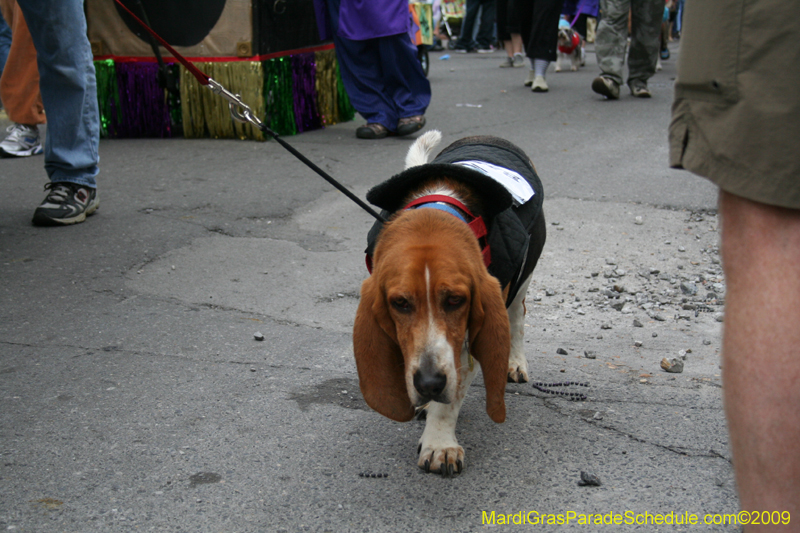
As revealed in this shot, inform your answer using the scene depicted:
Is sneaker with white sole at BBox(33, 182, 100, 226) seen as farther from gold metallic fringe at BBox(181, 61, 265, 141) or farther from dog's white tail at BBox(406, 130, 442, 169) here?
dog's white tail at BBox(406, 130, 442, 169)

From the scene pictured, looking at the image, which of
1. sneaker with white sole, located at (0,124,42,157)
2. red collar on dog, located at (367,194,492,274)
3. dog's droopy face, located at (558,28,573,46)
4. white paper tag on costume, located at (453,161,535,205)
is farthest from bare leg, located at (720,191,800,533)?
dog's droopy face, located at (558,28,573,46)

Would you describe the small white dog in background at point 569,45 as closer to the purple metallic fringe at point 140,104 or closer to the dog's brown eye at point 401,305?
the purple metallic fringe at point 140,104

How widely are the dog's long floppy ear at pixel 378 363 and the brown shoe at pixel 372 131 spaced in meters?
4.45

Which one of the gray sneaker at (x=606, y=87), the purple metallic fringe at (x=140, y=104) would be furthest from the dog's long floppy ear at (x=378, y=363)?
the gray sneaker at (x=606, y=87)

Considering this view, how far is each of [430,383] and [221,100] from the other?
4882 mm

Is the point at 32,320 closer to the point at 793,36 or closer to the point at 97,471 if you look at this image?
the point at 97,471

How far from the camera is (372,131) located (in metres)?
6.26

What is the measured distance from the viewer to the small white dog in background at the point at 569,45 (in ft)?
35.4

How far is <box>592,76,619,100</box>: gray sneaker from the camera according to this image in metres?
7.61

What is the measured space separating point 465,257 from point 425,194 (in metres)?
0.40

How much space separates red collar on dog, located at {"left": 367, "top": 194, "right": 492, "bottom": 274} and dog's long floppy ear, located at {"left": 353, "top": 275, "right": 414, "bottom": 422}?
301mm

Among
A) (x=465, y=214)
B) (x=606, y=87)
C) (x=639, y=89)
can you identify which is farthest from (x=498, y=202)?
(x=639, y=89)

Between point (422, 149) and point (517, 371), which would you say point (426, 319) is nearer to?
point (517, 371)

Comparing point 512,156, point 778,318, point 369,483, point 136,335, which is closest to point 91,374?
point 136,335
